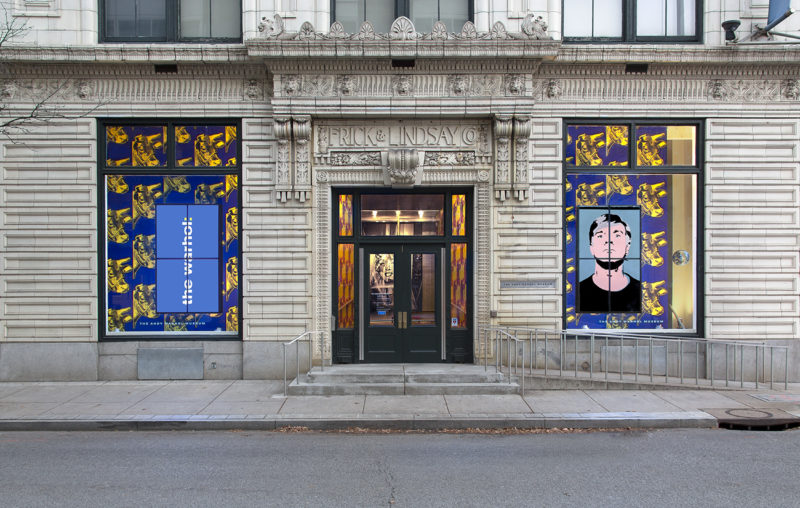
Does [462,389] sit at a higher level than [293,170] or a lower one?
lower

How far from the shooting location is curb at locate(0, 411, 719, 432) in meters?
8.43

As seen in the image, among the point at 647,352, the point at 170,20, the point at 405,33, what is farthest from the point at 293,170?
the point at 647,352

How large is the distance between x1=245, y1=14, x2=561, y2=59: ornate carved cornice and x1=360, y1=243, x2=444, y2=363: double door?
379cm

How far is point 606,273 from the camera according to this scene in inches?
463

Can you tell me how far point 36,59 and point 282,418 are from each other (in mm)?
8385

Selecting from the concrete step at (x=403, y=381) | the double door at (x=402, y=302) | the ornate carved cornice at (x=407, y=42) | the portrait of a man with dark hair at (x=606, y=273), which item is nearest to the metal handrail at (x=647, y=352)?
the portrait of a man with dark hair at (x=606, y=273)

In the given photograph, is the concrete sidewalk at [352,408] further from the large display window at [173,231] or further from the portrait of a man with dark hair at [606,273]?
the portrait of a man with dark hair at [606,273]

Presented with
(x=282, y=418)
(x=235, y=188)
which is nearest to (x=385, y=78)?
(x=235, y=188)

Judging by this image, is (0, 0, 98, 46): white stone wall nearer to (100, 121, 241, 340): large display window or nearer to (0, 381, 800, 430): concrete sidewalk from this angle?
(100, 121, 241, 340): large display window

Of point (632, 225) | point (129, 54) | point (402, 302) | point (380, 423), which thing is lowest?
point (380, 423)

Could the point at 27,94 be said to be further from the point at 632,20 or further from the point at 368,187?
the point at 632,20

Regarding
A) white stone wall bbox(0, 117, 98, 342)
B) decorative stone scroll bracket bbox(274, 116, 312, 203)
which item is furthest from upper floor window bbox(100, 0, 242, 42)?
decorative stone scroll bracket bbox(274, 116, 312, 203)

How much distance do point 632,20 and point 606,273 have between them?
5.16m

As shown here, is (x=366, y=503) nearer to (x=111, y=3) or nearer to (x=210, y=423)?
(x=210, y=423)
